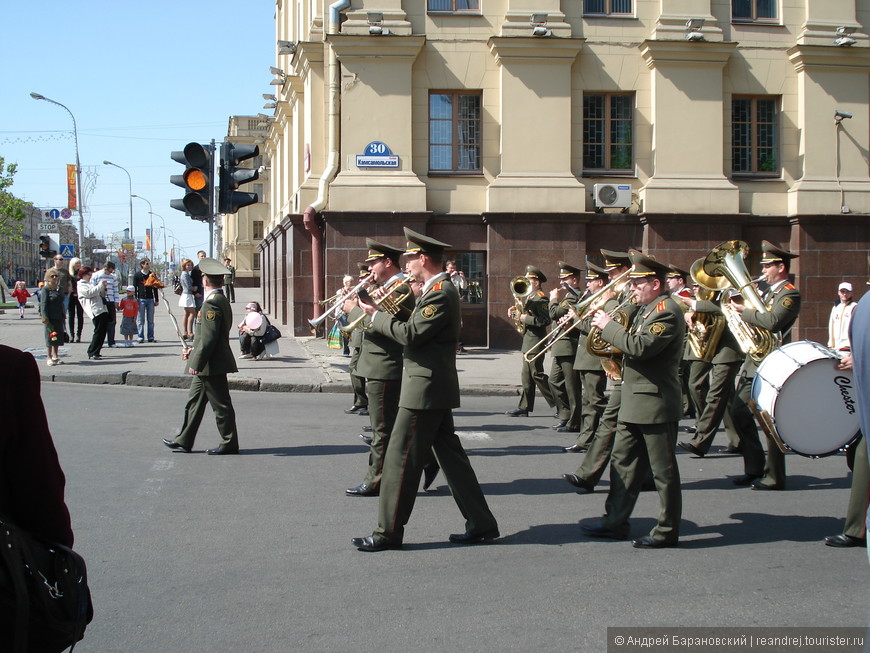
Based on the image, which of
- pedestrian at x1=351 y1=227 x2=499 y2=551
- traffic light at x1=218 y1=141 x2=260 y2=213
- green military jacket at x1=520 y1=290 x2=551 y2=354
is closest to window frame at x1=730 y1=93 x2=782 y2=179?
green military jacket at x1=520 y1=290 x2=551 y2=354

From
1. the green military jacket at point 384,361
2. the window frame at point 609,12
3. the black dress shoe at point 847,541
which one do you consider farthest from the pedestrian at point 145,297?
the black dress shoe at point 847,541

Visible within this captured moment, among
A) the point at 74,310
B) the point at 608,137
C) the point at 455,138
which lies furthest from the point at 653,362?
the point at 74,310

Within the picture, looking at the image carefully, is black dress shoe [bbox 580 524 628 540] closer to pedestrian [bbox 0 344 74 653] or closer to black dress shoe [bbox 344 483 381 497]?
black dress shoe [bbox 344 483 381 497]

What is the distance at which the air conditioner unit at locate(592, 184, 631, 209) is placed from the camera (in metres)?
18.8

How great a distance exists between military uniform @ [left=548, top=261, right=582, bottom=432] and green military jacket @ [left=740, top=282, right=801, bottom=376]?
279 cm

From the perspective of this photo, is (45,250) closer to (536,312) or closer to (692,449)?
(536,312)

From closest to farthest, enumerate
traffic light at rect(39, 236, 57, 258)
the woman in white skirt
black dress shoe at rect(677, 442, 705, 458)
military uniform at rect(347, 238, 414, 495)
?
military uniform at rect(347, 238, 414, 495) → black dress shoe at rect(677, 442, 705, 458) → the woman in white skirt → traffic light at rect(39, 236, 57, 258)

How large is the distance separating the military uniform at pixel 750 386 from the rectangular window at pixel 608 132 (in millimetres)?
11455

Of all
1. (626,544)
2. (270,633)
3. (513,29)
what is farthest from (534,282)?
(513,29)

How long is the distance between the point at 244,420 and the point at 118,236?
12289 centimetres

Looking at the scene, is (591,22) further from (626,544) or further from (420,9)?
(626,544)

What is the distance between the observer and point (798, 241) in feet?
64.3

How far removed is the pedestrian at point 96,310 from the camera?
624 inches

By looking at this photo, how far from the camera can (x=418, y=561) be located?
220 inches
